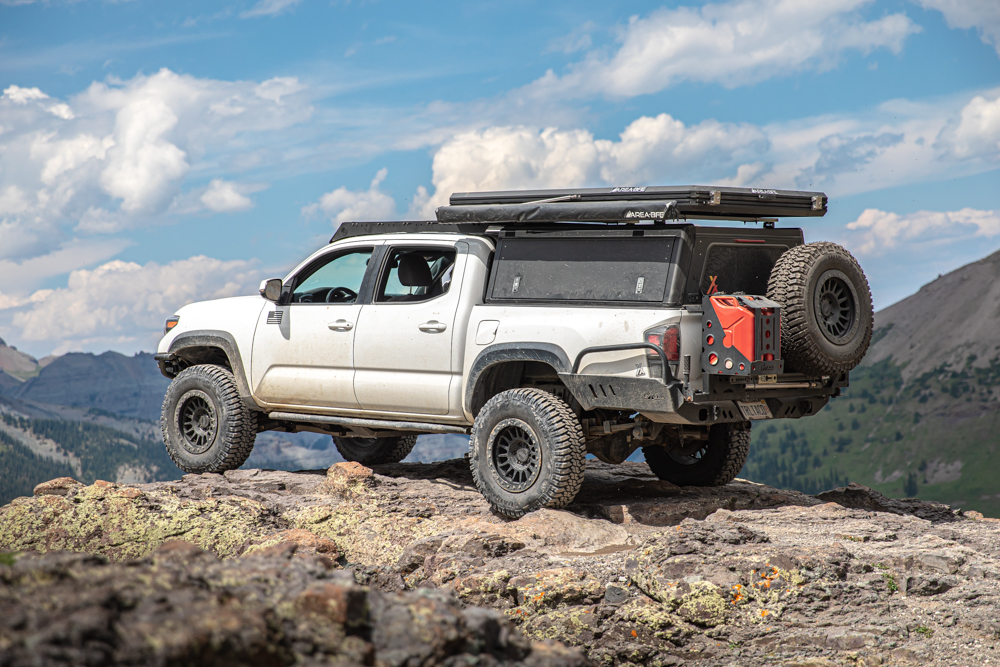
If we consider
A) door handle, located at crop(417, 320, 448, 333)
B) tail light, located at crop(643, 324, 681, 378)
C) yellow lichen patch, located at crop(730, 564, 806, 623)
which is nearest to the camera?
yellow lichen patch, located at crop(730, 564, 806, 623)

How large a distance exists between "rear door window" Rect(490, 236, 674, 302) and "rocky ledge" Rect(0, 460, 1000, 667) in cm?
181

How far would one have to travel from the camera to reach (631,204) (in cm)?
707

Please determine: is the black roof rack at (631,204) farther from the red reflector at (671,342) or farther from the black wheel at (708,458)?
the black wheel at (708,458)

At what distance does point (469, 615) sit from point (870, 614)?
3221 mm

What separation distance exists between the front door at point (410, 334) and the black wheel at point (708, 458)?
7.83 ft

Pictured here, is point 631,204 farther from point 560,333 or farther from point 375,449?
point 375,449

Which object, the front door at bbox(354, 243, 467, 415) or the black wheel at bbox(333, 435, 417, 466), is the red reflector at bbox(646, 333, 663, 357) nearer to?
the front door at bbox(354, 243, 467, 415)

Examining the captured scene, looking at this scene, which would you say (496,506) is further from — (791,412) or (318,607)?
(318,607)

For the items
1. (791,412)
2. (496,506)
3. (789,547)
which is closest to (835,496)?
(791,412)

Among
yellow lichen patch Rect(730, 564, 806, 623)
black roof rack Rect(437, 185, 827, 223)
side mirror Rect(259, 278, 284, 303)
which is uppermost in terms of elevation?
black roof rack Rect(437, 185, 827, 223)

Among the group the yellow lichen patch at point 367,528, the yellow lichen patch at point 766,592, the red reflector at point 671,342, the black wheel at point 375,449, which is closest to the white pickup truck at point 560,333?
the red reflector at point 671,342

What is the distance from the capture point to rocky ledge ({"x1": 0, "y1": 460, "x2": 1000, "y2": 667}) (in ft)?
9.04

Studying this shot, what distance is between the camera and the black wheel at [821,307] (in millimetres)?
6973

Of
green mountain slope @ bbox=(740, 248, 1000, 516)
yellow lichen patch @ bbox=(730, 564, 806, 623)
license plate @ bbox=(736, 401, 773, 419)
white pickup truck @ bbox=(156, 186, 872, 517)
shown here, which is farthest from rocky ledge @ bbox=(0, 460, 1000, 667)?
green mountain slope @ bbox=(740, 248, 1000, 516)
